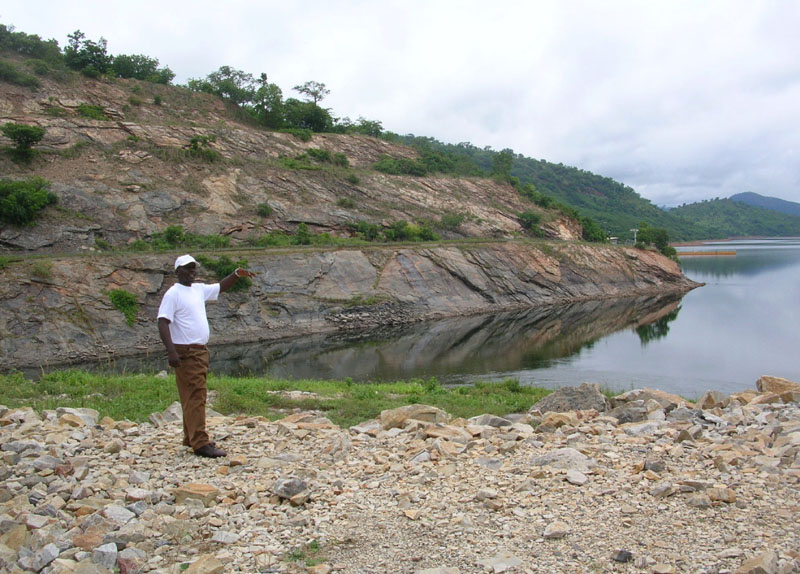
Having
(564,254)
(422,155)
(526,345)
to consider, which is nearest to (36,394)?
(526,345)

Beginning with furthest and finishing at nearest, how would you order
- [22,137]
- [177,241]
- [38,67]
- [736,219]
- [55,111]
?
1. [736,219]
2. [38,67]
3. [55,111]
4. [22,137]
5. [177,241]

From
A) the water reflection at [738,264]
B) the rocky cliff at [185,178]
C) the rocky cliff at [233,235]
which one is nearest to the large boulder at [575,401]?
the rocky cliff at [233,235]

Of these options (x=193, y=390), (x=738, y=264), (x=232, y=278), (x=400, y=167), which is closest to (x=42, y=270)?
(x=232, y=278)

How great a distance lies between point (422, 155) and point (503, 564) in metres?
66.5

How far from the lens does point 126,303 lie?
28.1 meters

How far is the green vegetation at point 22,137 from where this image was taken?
35.6 m

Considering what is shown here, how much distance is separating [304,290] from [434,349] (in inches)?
392

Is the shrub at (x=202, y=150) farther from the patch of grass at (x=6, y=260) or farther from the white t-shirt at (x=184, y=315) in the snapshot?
the white t-shirt at (x=184, y=315)

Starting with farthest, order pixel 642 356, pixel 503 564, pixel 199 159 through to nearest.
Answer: pixel 199 159
pixel 642 356
pixel 503 564

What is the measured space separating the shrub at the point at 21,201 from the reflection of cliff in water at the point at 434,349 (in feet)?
41.5

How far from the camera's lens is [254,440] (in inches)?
282

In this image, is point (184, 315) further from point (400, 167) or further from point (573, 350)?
point (400, 167)

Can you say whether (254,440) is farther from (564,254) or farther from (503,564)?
(564,254)

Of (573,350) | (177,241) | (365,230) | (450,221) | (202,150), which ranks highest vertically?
(202,150)
